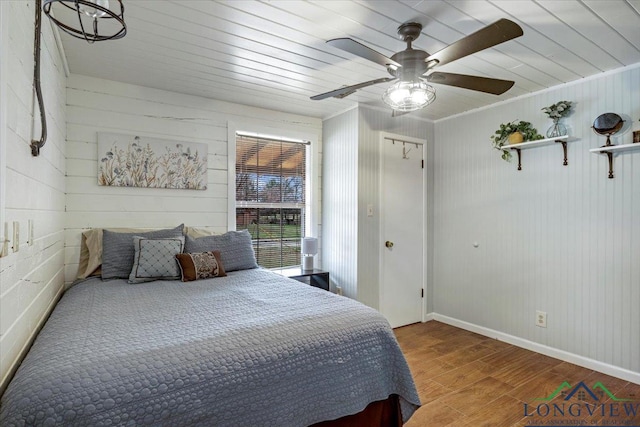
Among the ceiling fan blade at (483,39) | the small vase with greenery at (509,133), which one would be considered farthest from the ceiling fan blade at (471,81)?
the small vase with greenery at (509,133)

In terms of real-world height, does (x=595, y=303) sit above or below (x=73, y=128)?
below

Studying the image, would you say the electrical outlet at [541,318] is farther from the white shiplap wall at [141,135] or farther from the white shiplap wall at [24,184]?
the white shiplap wall at [24,184]

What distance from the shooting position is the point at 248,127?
11.4 feet

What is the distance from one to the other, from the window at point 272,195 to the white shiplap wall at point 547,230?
5.47 feet

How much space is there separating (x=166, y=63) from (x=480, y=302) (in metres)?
3.63

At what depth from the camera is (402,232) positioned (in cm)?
375

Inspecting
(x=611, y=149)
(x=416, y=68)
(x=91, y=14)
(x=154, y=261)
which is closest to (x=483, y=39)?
(x=416, y=68)

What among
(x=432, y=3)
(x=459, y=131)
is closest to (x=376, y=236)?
(x=459, y=131)

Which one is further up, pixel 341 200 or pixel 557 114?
→ pixel 557 114

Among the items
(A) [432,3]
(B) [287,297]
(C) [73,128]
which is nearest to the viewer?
(A) [432,3]

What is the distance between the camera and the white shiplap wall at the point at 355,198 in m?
3.42

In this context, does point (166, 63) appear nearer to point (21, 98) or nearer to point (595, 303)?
point (21, 98)

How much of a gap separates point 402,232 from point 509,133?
143 centimetres

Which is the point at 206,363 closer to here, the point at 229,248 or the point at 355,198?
the point at 229,248
